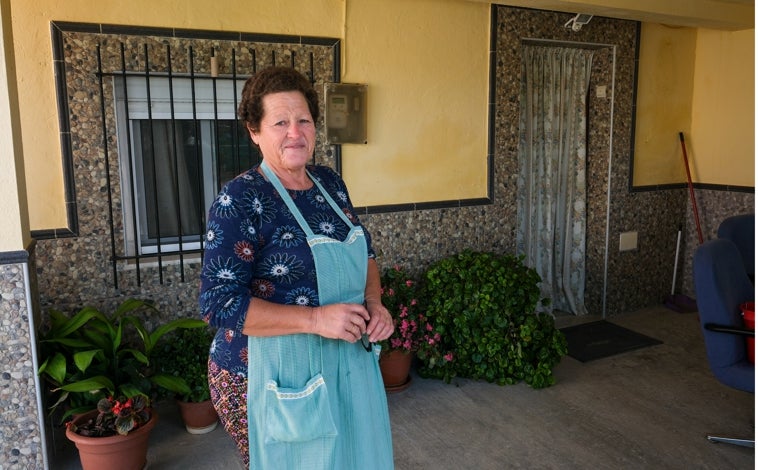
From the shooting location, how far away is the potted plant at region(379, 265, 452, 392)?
3.48 m

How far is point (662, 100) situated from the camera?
4.88 m

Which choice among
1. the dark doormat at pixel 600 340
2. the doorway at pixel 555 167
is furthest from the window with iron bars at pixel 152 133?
the dark doormat at pixel 600 340

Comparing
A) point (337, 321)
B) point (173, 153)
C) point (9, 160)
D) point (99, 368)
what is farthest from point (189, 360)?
point (337, 321)

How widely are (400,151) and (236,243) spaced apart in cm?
241

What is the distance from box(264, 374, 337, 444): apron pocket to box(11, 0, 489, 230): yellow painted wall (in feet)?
6.47

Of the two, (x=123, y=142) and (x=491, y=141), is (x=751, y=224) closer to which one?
(x=491, y=141)

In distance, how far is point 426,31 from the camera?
12.5 feet

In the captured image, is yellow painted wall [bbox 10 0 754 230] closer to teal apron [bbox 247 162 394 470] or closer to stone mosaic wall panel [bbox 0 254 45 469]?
stone mosaic wall panel [bbox 0 254 45 469]

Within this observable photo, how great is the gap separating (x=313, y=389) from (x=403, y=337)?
6.24 ft

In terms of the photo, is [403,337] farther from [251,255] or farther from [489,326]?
[251,255]

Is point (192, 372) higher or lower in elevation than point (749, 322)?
lower

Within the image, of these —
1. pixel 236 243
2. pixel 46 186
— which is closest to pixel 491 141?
pixel 46 186

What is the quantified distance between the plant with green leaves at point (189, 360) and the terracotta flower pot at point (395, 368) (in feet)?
3.08

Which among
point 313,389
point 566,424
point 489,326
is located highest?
point 313,389
